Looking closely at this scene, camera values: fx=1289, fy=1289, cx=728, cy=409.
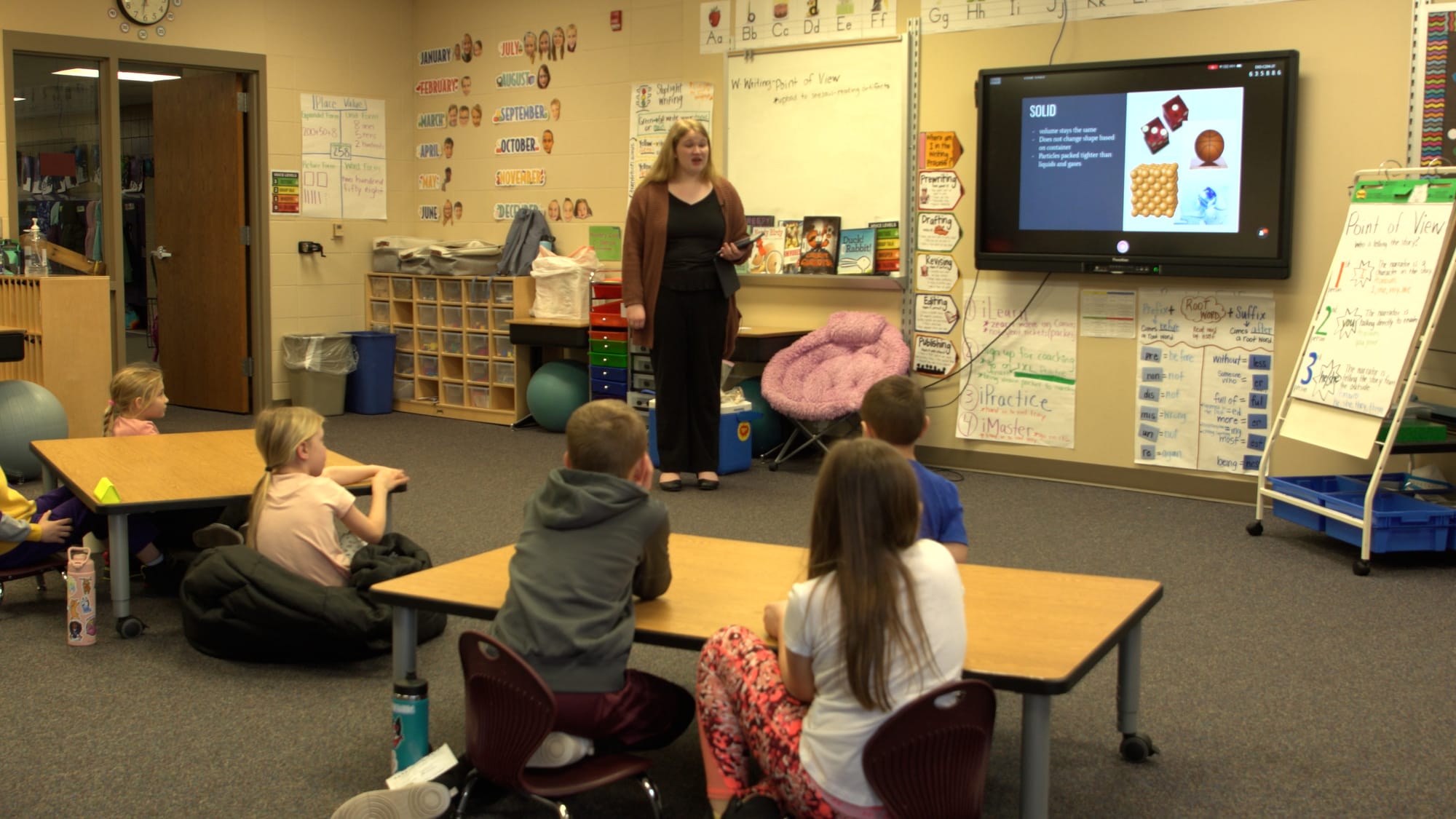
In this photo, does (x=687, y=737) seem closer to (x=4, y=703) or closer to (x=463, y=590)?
(x=463, y=590)

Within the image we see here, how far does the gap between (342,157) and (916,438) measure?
6.41 metres

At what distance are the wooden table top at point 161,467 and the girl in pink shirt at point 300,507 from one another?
0.68 feet

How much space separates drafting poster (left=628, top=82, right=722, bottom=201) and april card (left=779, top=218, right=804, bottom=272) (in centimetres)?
62

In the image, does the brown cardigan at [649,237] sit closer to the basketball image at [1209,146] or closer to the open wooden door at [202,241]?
the basketball image at [1209,146]

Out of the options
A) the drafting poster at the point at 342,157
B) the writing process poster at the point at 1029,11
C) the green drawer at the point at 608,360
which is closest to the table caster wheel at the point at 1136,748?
the writing process poster at the point at 1029,11

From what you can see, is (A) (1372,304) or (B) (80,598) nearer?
(B) (80,598)

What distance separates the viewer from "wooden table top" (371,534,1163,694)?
2068 millimetres

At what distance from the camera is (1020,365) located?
5918 mm

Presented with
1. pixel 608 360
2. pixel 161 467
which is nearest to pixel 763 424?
pixel 608 360

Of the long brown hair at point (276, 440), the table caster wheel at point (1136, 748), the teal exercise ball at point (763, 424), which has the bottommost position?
the table caster wheel at point (1136, 748)

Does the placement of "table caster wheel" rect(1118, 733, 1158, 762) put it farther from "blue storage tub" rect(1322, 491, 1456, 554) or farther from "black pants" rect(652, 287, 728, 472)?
"black pants" rect(652, 287, 728, 472)

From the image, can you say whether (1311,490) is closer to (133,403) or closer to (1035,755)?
(1035,755)

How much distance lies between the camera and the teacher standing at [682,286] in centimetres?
553

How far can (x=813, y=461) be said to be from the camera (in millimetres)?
6332
